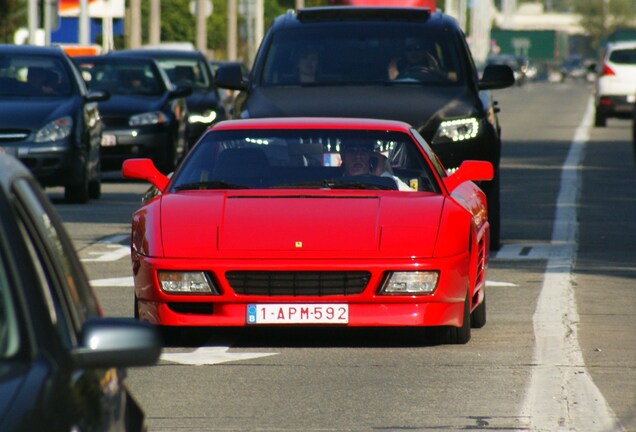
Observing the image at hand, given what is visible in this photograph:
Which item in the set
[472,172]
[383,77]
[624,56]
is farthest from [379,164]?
[624,56]

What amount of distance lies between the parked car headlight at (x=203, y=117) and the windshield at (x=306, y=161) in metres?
18.3

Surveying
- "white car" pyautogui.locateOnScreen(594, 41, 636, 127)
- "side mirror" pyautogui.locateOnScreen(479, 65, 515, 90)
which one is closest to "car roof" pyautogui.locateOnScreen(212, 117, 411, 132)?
"side mirror" pyautogui.locateOnScreen(479, 65, 515, 90)

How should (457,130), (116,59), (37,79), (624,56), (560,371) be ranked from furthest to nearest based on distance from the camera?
(624,56), (116,59), (37,79), (457,130), (560,371)

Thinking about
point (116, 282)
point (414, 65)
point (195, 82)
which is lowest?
point (195, 82)

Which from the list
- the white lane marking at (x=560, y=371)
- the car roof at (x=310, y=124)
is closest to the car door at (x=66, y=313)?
the white lane marking at (x=560, y=371)

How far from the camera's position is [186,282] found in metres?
9.72

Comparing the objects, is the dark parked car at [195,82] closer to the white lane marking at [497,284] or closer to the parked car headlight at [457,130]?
the parked car headlight at [457,130]

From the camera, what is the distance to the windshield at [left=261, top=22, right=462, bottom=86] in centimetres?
1509

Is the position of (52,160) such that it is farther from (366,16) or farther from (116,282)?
(116,282)

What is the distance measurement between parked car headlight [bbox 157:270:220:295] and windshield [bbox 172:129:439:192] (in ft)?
3.12

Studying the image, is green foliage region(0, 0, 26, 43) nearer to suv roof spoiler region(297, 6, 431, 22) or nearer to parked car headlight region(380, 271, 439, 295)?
suv roof spoiler region(297, 6, 431, 22)

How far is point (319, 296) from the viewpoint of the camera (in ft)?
31.8

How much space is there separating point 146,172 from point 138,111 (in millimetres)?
13486

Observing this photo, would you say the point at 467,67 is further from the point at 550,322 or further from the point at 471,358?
the point at 471,358
